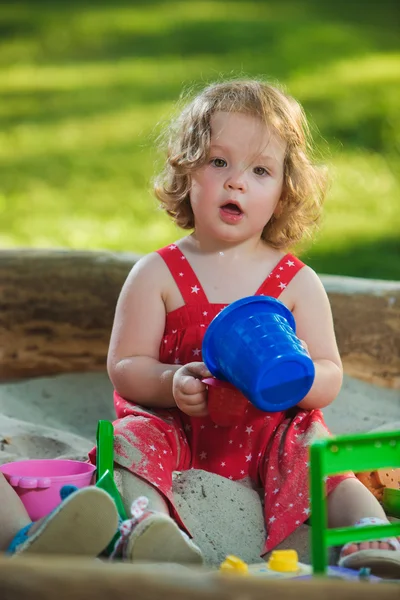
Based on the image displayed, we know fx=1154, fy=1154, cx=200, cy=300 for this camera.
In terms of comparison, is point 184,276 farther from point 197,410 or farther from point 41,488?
point 41,488

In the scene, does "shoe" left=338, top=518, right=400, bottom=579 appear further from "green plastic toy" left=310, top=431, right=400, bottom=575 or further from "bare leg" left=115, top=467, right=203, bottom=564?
"bare leg" left=115, top=467, right=203, bottom=564

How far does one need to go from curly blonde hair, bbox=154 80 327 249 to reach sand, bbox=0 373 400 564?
472 millimetres

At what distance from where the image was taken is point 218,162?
2.06m

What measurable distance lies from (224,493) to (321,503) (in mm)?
472

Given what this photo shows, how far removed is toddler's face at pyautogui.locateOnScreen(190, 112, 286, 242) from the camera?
6.68 ft

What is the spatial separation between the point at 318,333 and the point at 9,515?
0.70m

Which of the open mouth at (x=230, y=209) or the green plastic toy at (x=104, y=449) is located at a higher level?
the open mouth at (x=230, y=209)

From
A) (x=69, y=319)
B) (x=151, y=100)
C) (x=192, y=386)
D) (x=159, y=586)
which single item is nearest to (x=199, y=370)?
(x=192, y=386)

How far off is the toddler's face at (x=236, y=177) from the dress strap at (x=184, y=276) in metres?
0.08

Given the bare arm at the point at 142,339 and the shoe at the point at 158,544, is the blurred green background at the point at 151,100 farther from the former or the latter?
the shoe at the point at 158,544

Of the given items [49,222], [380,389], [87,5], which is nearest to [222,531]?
[380,389]

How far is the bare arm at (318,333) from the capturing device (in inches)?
80.4

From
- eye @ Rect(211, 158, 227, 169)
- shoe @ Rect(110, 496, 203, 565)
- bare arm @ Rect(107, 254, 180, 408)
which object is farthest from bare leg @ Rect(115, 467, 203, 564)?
eye @ Rect(211, 158, 227, 169)

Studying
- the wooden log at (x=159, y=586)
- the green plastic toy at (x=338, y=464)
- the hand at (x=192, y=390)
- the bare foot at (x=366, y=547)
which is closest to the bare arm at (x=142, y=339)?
the hand at (x=192, y=390)
